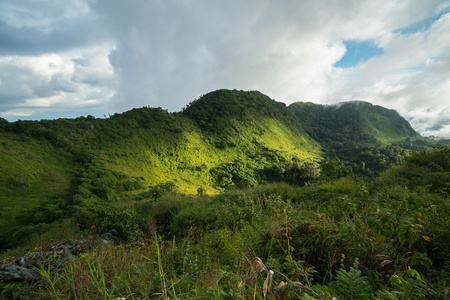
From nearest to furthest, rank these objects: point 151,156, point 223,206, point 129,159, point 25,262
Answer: point 25,262
point 223,206
point 129,159
point 151,156

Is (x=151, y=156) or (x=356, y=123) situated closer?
(x=151, y=156)

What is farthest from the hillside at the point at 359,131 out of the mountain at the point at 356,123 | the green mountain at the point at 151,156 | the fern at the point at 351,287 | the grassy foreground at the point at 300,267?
the fern at the point at 351,287

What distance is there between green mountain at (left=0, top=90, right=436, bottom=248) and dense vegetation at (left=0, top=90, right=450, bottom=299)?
0.27 metres

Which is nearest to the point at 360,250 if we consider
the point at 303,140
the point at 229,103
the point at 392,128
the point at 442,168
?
the point at 442,168

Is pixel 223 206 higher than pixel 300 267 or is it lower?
lower

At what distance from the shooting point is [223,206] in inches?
284

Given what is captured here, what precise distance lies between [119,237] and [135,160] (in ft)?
120

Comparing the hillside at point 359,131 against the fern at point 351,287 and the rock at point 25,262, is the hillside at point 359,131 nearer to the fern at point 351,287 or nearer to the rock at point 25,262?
the fern at point 351,287

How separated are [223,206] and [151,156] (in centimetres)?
4061

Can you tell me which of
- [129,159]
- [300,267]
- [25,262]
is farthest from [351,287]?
[129,159]

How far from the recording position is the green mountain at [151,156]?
77.3 ft

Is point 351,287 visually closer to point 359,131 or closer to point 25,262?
point 25,262

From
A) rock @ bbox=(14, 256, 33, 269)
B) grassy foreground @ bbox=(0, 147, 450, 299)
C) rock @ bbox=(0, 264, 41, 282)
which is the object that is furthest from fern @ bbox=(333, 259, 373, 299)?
rock @ bbox=(14, 256, 33, 269)

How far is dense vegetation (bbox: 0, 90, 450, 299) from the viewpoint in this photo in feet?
5.62
